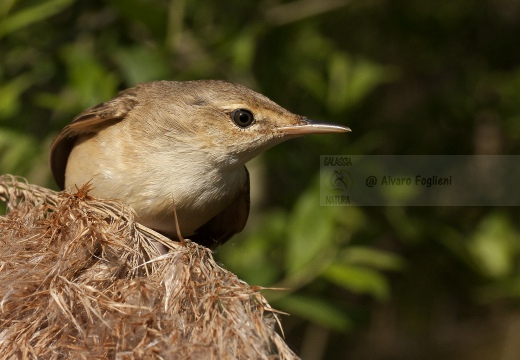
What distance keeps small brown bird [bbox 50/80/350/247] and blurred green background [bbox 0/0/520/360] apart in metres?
0.59

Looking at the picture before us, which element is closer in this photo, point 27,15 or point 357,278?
point 27,15

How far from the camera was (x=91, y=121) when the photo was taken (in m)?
3.78

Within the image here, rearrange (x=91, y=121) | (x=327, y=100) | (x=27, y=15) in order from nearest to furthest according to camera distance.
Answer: (x=91, y=121)
(x=27, y=15)
(x=327, y=100)

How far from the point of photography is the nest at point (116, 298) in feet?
A: 7.77

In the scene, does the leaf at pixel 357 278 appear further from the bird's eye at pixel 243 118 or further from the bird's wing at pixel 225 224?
the bird's eye at pixel 243 118

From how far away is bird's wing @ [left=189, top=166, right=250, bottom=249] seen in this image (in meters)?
4.07

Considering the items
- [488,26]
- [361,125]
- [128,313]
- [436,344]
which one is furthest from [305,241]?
[436,344]

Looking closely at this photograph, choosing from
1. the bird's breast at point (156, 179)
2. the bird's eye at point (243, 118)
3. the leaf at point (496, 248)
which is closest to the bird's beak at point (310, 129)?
the bird's eye at point (243, 118)

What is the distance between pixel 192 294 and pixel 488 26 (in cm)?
456

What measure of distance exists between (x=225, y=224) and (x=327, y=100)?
4.93 feet

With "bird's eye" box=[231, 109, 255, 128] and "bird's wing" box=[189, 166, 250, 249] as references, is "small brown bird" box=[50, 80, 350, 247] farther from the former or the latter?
"bird's wing" box=[189, 166, 250, 249]

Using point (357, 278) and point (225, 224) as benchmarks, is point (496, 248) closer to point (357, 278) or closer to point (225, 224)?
point (357, 278)

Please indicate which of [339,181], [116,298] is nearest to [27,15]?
[339,181]

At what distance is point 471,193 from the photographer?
6.01 m
